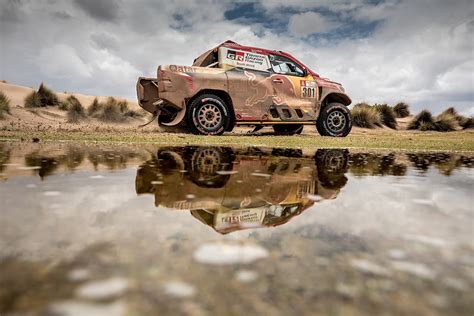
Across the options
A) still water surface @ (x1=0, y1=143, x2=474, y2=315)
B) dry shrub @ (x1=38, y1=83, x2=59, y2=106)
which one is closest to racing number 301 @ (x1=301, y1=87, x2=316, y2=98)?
still water surface @ (x1=0, y1=143, x2=474, y2=315)

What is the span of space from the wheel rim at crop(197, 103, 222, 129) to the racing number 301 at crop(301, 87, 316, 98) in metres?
2.03

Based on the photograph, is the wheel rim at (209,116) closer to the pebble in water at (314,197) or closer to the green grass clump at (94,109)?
the pebble in water at (314,197)

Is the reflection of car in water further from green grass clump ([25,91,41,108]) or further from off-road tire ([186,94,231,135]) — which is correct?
green grass clump ([25,91,41,108])

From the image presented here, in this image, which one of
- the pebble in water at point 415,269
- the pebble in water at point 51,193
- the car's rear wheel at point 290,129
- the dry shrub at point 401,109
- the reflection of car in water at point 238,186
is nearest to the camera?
the pebble in water at point 415,269

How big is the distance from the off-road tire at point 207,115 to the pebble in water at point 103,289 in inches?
234

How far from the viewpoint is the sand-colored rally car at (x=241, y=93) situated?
667 centimetres

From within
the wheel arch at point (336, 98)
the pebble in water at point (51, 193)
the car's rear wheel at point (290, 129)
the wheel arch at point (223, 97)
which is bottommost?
the pebble in water at point (51, 193)

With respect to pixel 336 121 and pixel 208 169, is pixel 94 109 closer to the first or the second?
pixel 336 121

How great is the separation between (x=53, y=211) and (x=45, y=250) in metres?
0.46

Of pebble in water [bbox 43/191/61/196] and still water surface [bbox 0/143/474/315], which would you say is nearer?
still water surface [bbox 0/143/474/315]

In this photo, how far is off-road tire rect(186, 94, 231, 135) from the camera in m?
6.70

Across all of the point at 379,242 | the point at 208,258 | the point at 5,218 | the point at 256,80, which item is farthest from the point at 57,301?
the point at 256,80

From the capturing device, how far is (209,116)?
270 inches

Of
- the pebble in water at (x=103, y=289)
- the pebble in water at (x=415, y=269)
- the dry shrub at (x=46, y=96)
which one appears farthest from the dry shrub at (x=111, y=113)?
the pebble in water at (x=415, y=269)
